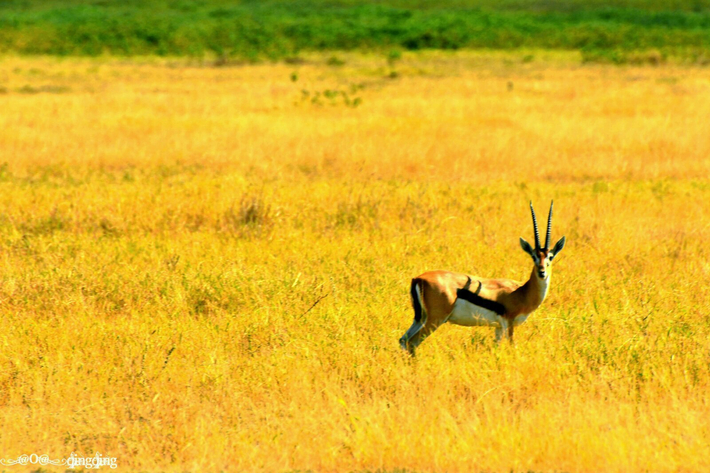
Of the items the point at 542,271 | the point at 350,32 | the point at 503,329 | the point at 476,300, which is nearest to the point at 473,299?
the point at 476,300

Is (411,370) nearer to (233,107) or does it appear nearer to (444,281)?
(444,281)

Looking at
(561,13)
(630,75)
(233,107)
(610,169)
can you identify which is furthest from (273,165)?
(561,13)

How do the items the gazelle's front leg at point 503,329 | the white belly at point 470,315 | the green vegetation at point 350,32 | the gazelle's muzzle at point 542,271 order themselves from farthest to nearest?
the green vegetation at point 350,32 → the gazelle's front leg at point 503,329 → the white belly at point 470,315 → the gazelle's muzzle at point 542,271

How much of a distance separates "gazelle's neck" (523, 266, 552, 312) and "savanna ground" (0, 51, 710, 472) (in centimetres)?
38

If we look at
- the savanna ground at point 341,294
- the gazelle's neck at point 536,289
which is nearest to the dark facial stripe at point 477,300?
the gazelle's neck at point 536,289

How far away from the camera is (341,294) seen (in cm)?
763

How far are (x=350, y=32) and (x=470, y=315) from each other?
189 ft

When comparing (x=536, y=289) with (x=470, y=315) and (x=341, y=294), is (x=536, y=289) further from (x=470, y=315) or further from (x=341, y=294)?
(x=341, y=294)

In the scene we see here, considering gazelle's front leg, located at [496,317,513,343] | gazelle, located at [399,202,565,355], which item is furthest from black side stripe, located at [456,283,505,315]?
gazelle's front leg, located at [496,317,513,343]

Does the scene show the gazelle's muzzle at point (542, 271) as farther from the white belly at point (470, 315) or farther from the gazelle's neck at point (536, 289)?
the white belly at point (470, 315)

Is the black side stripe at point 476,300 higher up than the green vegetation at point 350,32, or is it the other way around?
the green vegetation at point 350,32

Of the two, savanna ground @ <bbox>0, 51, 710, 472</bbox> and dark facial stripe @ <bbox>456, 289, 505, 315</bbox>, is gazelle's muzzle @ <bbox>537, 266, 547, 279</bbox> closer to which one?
dark facial stripe @ <bbox>456, 289, 505, 315</bbox>

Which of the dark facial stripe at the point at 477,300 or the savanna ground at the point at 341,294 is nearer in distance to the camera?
the savanna ground at the point at 341,294

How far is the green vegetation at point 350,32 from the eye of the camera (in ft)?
173
